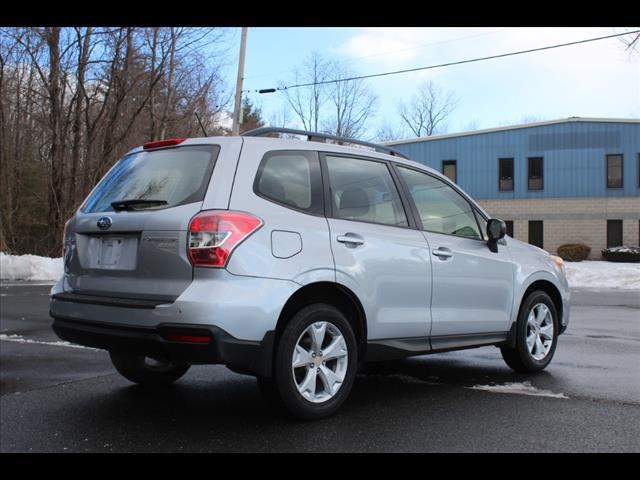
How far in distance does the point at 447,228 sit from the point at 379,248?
1.04m

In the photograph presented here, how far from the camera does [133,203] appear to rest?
4.21 metres

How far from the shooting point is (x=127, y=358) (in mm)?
5148

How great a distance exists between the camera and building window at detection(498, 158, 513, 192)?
3631cm

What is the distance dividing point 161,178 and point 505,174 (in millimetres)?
34289

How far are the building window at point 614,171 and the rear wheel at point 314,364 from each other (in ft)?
112

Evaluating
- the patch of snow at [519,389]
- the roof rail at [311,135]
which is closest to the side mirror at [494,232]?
the roof rail at [311,135]

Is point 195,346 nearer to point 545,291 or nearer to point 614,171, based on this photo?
point 545,291

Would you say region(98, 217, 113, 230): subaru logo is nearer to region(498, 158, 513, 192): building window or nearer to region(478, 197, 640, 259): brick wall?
region(478, 197, 640, 259): brick wall

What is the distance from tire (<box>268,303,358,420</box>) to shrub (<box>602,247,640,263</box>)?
31.1m

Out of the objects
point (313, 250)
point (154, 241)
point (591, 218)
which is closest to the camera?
point (154, 241)

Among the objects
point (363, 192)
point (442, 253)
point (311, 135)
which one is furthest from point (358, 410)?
point (311, 135)

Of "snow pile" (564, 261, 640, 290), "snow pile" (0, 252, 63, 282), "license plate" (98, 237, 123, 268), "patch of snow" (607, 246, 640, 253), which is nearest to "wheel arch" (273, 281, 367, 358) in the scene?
"license plate" (98, 237, 123, 268)

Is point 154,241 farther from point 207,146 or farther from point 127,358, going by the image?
point 127,358
